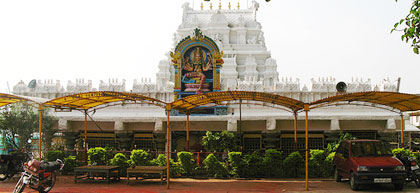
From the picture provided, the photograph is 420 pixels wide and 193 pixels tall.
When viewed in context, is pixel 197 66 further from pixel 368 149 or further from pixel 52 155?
pixel 368 149

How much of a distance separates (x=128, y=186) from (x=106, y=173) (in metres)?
0.99

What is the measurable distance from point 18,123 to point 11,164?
4.40 m

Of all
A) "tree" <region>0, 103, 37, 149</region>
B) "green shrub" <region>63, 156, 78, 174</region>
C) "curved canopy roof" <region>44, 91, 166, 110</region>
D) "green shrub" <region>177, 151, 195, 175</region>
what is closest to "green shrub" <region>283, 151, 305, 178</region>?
"green shrub" <region>177, 151, 195, 175</region>

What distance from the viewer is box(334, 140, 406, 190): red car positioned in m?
11.7

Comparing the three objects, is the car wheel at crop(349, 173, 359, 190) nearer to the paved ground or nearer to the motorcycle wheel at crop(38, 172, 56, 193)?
the paved ground

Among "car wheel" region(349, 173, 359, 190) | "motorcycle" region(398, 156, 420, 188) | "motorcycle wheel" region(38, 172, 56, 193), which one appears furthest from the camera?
"motorcycle" region(398, 156, 420, 188)

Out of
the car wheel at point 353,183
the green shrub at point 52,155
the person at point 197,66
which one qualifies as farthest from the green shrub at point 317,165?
the green shrub at point 52,155

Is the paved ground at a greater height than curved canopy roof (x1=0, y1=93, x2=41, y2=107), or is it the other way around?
curved canopy roof (x1=0, y1=93, x2=41, y2=107)

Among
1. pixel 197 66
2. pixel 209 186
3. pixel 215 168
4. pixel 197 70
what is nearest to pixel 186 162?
pixel 215 168

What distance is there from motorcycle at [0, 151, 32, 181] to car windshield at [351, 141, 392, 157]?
11.0 meters

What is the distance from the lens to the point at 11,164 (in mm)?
14281

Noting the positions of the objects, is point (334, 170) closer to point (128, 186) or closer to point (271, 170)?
point (271, 170)

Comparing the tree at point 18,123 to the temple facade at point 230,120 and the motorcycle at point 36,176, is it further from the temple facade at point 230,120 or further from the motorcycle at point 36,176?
the motorcycle at point 36,176

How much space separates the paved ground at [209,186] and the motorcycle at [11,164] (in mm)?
306
